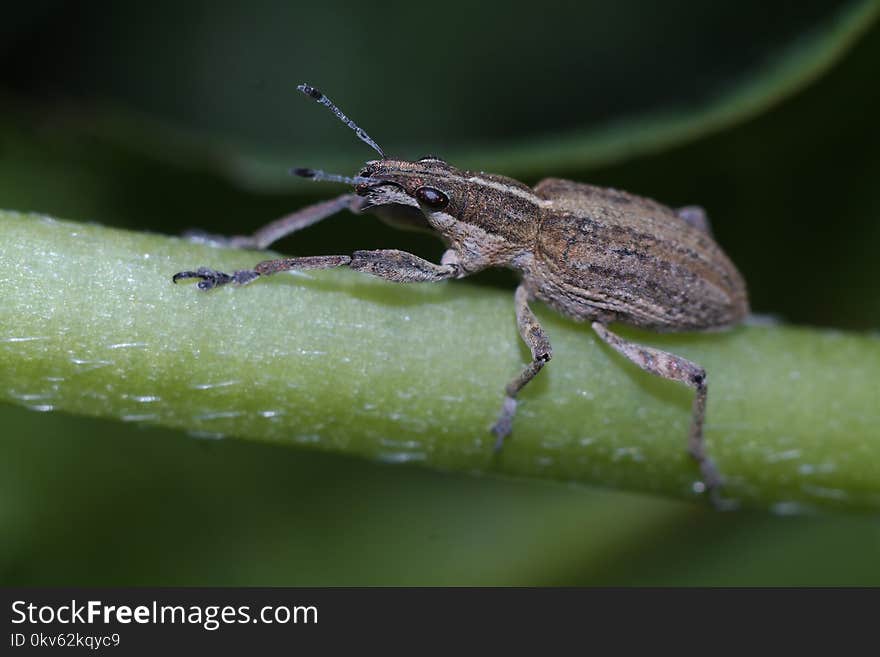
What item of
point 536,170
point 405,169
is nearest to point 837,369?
point 536,170

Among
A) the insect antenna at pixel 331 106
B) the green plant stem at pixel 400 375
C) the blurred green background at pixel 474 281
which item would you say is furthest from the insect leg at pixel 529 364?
the insect antenna at pixel 331 106

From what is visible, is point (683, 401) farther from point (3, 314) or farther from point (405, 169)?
point (3, 314)

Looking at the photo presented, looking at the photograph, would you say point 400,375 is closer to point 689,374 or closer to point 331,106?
point 689,374

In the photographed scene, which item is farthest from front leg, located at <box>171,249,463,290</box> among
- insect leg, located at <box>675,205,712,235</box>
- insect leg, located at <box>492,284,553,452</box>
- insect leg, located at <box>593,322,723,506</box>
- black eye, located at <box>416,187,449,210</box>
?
insect leg, located at <box>675,205,712,235</box>

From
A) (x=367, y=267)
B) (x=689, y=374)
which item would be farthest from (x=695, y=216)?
(x=367, y=267)

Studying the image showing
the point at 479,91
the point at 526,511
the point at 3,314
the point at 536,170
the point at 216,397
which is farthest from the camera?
the point at 479,91
